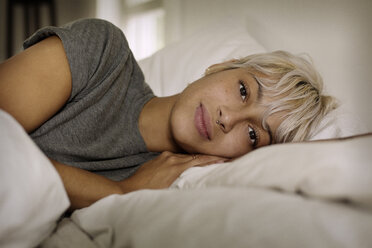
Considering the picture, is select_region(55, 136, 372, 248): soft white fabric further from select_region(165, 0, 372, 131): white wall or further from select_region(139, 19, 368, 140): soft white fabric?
select_region(139, 19, 368, 140): soft white fabric

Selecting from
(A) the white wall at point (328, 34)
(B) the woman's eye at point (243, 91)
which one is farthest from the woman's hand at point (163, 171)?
(A) the white wall at point (328, 34)

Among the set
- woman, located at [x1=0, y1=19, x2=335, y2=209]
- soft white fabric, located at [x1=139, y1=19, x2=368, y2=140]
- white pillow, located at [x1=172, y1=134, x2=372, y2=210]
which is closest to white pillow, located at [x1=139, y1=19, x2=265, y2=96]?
soft white fabric, located at [x1=139, y1=19, x2=368, y2=140]

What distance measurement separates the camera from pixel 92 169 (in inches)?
32.3

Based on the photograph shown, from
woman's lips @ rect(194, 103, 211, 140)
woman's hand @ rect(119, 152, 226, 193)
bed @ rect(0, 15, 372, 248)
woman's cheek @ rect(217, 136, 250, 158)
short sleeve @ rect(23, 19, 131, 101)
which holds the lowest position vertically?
woman's hand @ rect(119, 152, 226, 193)

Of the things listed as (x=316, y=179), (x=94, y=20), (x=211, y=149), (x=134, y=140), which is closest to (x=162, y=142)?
(x=134, y=140)

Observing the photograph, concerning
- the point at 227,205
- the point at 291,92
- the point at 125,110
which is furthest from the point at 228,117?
the point at 227,205

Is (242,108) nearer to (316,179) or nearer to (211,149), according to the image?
(211,149)

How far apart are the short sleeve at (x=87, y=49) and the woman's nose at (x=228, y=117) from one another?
316 mm

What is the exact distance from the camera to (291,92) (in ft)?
2.80

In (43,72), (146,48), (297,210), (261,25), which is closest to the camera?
(297,210)

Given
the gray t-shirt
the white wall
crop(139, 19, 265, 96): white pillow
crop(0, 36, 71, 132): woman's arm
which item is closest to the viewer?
crop(0, 36, 71, 132): woman's arm

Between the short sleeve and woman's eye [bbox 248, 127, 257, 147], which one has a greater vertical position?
the short sleeve

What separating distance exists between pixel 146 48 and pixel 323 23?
4.27 ft

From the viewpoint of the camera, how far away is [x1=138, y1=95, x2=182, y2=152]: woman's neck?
934 millimetres
